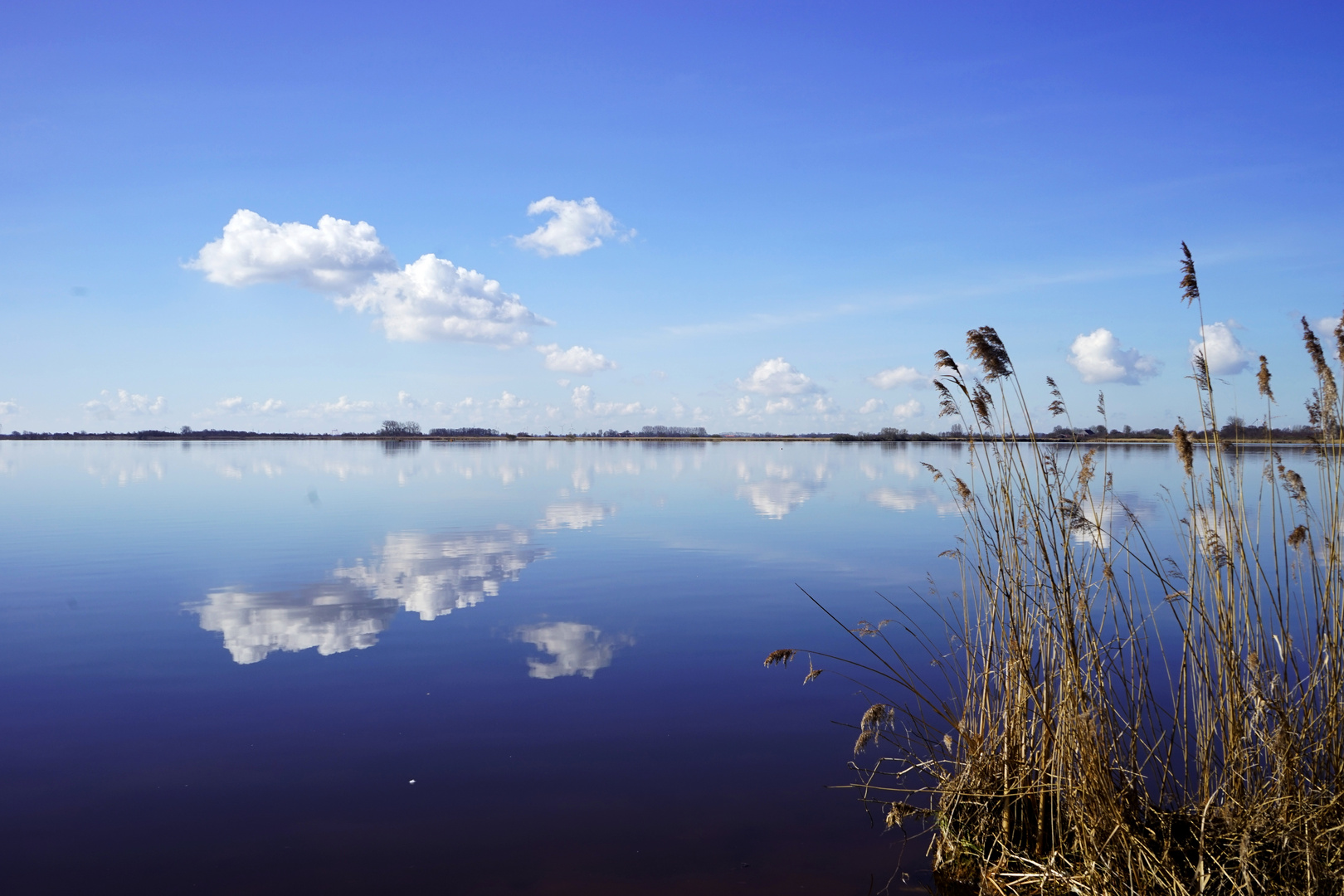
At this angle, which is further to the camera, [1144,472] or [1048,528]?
[1144,472]

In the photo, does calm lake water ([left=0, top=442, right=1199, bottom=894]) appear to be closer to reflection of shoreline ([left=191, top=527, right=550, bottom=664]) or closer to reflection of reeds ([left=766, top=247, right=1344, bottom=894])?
reflection of shoreline ([left=191, top=527, right=550, bottom=664])

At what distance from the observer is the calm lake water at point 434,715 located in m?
4.41

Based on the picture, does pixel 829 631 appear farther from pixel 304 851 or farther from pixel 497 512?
pixel 497 512

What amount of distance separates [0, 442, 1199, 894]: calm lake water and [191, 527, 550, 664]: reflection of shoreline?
0.20 ft

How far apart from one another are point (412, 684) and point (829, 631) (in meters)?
4.42

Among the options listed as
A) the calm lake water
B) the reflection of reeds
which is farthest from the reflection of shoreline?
the reflection of reeds

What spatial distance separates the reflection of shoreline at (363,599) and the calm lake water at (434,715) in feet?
0.20

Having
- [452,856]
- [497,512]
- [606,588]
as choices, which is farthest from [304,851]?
[497,512]

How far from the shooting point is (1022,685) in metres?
4.23

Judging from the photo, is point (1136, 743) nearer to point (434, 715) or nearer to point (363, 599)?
point (434, 715)

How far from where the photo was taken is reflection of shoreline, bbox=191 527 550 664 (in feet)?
28.0

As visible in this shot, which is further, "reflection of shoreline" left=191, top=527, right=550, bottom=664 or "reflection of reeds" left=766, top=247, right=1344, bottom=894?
"reflection of shoreline" left=191, top=527, right=550, bottom=664

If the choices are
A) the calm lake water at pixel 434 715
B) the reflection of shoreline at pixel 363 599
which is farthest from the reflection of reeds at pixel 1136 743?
the reflection of shoreline at pixel 363 599

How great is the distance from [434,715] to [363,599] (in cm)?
452
